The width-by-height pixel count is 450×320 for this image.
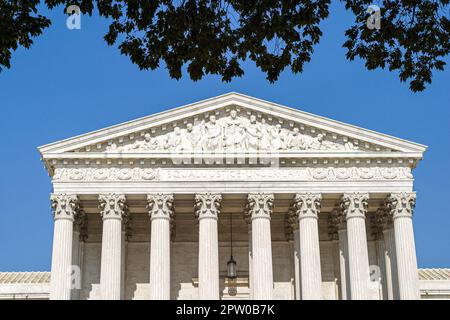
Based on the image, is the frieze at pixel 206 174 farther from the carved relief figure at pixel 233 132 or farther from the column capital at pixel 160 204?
the carved relief figure at pixel 233 132

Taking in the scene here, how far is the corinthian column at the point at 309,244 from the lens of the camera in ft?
122

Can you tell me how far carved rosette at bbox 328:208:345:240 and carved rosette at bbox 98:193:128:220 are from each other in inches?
458

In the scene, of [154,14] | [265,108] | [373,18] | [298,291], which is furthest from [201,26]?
[298,291]

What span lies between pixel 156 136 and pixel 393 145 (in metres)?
12.6

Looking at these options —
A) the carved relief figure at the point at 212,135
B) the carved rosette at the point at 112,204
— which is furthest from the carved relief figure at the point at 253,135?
the carved rosette at the point at 112,204

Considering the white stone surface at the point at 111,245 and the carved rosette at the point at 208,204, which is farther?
the carved rosette at the point at 208,204

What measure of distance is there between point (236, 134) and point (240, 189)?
309 centimetres

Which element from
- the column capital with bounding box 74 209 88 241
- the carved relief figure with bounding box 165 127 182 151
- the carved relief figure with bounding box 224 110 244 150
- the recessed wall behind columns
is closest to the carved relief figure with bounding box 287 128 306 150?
the carved relief figure with bounding box 224 110 244 150

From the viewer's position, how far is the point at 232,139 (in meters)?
39.1

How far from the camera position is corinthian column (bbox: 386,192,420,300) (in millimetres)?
37031

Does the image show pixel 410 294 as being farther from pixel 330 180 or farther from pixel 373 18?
pixel 373 18

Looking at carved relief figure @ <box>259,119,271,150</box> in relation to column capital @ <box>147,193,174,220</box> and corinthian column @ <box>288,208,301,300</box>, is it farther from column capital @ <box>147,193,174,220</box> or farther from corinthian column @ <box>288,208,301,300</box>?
column capital @ <box>147,193,174,220</box>

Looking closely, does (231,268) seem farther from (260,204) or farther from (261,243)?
(260,204)

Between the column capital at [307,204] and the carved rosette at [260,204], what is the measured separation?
1363 millimetres
